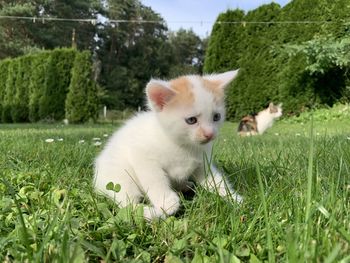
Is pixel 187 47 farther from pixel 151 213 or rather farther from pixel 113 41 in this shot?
pixel 151 213

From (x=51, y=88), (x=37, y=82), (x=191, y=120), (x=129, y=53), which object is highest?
(x=129, y=53)

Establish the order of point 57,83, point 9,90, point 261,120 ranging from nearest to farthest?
1. point 261,120
2. point 57,83
3. point 9,90

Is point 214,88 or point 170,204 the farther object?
point 214,88

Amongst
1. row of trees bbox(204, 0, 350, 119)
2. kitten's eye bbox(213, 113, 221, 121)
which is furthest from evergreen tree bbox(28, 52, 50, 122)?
kitten's eye bbox(213, 113, 221, 121)

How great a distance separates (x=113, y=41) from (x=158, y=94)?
33816 millimetres

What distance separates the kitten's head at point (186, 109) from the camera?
170 centimetres

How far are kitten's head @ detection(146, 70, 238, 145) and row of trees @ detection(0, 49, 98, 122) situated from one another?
532 inches

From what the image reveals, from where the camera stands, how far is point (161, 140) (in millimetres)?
1710

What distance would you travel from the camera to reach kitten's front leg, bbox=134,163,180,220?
1422mm

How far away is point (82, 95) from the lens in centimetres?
1502

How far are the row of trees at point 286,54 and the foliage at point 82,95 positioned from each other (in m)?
4.26

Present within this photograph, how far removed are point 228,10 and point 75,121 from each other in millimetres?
6749

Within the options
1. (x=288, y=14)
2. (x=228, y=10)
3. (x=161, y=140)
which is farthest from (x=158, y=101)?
(x=228, y=10)


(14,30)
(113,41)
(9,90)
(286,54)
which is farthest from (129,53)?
(286,54)
